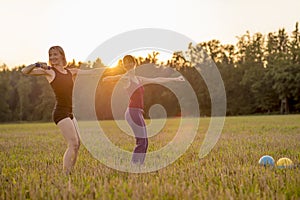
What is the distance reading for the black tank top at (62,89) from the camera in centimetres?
651

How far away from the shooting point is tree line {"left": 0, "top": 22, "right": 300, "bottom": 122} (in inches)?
2559

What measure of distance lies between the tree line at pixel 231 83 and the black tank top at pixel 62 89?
4899 cm

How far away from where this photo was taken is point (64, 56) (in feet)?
21.9

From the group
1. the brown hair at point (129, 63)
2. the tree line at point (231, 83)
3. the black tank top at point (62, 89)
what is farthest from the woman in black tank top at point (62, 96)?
the tree line at point (231, 83)

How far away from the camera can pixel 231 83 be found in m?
70.8

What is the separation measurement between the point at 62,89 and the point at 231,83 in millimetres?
66460

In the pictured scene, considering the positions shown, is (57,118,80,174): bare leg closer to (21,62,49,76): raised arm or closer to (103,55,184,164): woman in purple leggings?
(21,62,49,76): raised arm

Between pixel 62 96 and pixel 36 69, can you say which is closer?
pixel 36 69

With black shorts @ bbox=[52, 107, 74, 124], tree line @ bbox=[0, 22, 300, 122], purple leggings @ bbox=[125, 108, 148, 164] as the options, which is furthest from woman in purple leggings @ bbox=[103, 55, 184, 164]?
tree line @ bbox=[0, 22, 300, 122]

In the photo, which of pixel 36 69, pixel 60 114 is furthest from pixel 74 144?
pixel 36 69

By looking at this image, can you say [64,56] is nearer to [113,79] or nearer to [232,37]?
[113,79]

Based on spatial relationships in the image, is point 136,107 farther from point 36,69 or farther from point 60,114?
point 36,69

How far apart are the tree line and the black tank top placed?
1929 inches

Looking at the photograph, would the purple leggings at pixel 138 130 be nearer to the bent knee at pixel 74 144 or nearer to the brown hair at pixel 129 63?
the brown hair at pixel 129 63
